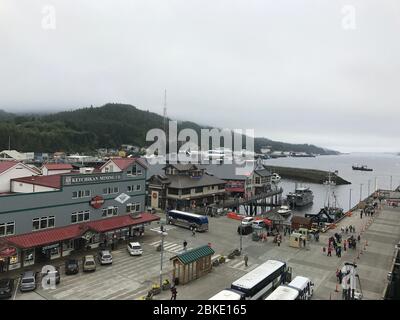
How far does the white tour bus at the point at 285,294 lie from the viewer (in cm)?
2173

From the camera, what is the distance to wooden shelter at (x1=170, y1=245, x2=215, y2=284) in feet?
99.7

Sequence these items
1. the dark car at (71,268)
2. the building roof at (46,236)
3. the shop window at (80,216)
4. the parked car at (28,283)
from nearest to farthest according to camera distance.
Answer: the parked car at (28,283), the dark car at (71,268), the building roof at (46,236), the shop window at (80,216)

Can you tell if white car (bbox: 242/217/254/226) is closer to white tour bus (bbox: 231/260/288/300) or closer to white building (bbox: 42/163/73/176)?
white tour bus (bbox: 231/260/288/300)

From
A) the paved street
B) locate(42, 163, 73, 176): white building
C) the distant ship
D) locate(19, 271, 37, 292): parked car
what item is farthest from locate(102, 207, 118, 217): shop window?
the distant ship

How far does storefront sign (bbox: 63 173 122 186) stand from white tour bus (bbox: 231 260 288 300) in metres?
22.8

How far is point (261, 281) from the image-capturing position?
2536 cm

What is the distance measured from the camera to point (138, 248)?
125ft

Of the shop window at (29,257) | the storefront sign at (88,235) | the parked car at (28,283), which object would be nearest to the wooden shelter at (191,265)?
the storefront sign at (88,235)

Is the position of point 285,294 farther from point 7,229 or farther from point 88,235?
point 7,229

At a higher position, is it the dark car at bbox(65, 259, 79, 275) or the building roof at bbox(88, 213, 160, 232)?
the building roof at bbox(88, 213, 160, 232)

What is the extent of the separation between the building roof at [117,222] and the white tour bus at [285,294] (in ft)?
75.1

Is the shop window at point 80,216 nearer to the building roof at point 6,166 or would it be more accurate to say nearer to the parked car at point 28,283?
the building roof at point 6,166
